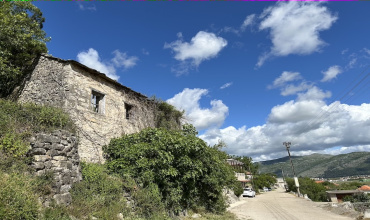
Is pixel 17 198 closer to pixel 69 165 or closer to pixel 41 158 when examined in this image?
pixel 41 158

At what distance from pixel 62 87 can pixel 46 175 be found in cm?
543

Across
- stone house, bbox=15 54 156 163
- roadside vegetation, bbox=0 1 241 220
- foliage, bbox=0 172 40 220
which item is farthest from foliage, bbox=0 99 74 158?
stone house, bbox=15 54 156 163

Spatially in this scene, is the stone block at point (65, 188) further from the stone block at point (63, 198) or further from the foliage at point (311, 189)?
the foliage at point (311, 189)

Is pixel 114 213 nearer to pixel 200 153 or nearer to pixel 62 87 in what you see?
pixel 200 153

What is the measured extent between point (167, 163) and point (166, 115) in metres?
7.05

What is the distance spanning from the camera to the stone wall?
6416 millimetres

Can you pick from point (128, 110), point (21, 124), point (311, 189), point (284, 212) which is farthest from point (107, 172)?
point (311, 189)

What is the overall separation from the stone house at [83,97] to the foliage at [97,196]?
7.60 feet

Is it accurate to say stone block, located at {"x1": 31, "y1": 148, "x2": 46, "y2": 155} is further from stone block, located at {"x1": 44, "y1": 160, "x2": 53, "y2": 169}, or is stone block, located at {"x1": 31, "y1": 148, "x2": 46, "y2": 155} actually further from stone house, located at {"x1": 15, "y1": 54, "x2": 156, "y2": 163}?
stone house, located at {"x1": 15, "y1": 54, "x2": 156, "y2": 163}

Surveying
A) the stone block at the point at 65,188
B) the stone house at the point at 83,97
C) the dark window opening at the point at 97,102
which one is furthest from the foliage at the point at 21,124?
the dark window opening at the point at 97,102

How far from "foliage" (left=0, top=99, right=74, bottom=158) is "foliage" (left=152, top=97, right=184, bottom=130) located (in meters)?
7.80

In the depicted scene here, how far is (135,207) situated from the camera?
8156 millimetres

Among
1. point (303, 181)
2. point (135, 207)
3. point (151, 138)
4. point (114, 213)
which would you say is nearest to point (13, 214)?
point (114, 213)

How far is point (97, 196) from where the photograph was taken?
7.10 m
